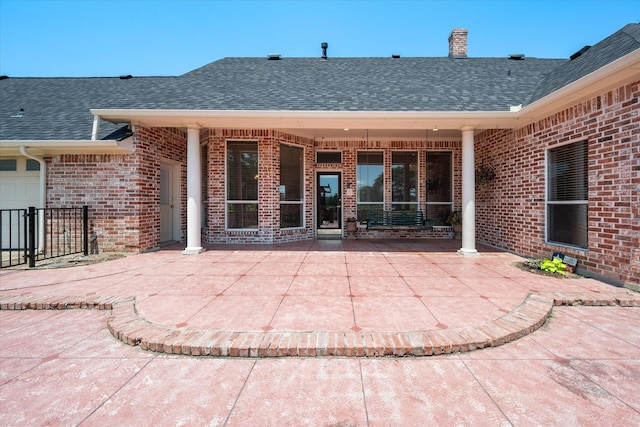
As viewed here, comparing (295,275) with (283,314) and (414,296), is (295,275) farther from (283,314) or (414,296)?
(414,296)

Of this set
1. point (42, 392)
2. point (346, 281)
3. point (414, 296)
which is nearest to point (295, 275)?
point (346, 281)

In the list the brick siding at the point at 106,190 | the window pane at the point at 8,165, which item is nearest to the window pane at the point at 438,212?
the brick siding at the point at 106,190

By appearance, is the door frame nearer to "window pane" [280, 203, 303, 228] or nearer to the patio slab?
"window pane" [280, 203, 303, 228]

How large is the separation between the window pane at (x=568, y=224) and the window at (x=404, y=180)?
383cm

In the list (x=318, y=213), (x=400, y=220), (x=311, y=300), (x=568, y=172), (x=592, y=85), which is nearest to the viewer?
(x=311, y=300)

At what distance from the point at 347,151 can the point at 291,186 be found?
6.96 ft

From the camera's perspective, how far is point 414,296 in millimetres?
3465

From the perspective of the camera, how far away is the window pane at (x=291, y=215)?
7.85m

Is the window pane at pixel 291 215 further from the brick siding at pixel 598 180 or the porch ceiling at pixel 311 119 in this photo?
the brick siding at pixel 598 180

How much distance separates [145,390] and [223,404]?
1.89 feet

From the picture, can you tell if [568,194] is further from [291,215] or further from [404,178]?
[291,215]

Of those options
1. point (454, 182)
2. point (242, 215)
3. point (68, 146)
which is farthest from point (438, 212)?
point (68, 146)

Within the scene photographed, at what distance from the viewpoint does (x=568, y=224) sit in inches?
193

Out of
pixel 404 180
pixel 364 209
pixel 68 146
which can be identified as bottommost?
pixel 364 209
